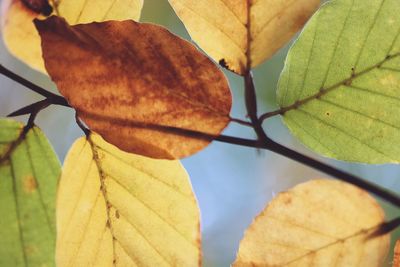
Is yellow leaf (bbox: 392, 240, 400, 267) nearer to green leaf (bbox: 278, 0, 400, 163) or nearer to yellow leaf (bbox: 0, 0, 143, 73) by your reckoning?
green leaf (bbox: 278, 0, 400, 163)

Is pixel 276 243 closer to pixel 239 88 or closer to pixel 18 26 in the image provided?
pixel 18 26

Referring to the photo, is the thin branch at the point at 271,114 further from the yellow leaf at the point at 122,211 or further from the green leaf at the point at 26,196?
the green leaf at the point at 26,196

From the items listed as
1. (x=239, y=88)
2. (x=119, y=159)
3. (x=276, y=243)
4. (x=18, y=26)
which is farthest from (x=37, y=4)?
(x=239, y=88)

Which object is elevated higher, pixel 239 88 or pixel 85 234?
pixel 239 88

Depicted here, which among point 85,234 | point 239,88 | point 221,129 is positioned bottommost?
point 85,234

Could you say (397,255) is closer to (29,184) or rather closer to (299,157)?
(299,157)

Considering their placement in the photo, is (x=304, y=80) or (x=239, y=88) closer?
(x=304, y=80)

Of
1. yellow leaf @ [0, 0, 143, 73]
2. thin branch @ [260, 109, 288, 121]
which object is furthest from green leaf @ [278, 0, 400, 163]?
yellow leaf @ [0, 0, 143, 73]

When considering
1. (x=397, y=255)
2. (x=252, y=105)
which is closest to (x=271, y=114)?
(x=252, y=105)
